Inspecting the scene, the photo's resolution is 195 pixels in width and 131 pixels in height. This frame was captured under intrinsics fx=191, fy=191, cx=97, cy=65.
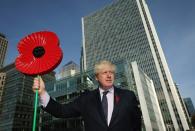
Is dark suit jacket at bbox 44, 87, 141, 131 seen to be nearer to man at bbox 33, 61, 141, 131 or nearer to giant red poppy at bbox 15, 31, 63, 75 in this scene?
man at bbox 33, 61, 141, 131

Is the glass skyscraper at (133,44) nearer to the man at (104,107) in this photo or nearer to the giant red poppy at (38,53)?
the man at (104,107)

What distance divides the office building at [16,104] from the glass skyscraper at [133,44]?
3610 centimetres

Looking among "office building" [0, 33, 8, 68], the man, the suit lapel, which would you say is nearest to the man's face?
the man

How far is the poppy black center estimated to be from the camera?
127 inches

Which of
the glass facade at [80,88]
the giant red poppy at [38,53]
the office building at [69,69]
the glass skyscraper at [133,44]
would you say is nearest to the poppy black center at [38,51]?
the giant red poppy at [38,53]

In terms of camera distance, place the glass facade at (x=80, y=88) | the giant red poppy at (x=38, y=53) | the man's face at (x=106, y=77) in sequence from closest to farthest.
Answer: the man's face at (x=106, y=77) < the giant red poppy at (x=38, y=53) < the glass facade at (x=80, y=88)

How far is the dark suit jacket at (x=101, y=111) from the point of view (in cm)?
236

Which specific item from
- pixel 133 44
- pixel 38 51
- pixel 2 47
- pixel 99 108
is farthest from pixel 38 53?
pixel 2 47

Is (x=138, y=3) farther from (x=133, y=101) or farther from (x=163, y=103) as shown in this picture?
(x=133, y=101)

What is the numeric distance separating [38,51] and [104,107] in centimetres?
155

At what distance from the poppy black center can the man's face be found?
110cm

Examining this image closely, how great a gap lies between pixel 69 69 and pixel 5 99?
55254 millimetres

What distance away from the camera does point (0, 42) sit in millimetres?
147625

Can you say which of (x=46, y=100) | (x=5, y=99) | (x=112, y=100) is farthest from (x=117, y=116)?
(x=5, y=99)
